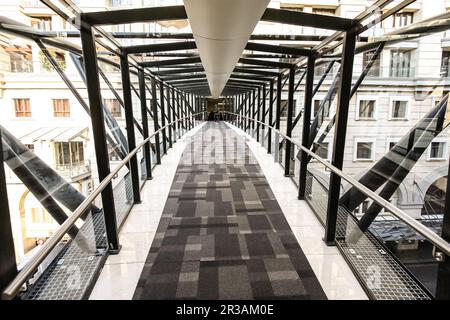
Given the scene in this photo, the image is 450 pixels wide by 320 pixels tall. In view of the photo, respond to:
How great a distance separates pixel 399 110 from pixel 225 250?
348 centimetres

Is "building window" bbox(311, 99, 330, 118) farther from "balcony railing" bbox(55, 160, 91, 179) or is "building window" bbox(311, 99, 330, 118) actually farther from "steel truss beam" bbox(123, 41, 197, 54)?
"balcony railing" bbox(55, 160, 91, 179)

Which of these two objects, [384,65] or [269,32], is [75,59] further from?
[384,65]

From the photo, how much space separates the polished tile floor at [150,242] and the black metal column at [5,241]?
1.02 m

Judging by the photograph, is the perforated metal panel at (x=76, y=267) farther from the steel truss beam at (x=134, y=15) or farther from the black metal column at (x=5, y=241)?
the steel truss beam at (x=134, y=15)

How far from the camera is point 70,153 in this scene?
2734 millimetres

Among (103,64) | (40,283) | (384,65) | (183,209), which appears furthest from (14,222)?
(384,65)

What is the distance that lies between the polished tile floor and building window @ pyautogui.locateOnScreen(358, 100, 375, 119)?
172 centimetres

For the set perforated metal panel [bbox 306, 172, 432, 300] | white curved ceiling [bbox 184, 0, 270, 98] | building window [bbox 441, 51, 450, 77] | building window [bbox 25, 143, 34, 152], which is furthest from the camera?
building window [bbox 441, 51, 450, 77]

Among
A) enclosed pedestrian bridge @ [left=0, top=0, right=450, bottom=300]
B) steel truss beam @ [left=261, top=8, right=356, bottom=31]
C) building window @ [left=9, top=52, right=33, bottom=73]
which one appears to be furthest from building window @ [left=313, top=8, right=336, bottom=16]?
building window @ [left=9, top=52, right=33, bottom=73]

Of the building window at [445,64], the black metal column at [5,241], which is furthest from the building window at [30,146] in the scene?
the building window at [445,64]

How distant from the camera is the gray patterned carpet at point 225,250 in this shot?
2096 millimetres

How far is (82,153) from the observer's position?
2.75 m

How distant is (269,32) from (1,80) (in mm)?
2694

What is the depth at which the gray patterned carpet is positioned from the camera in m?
2.10
